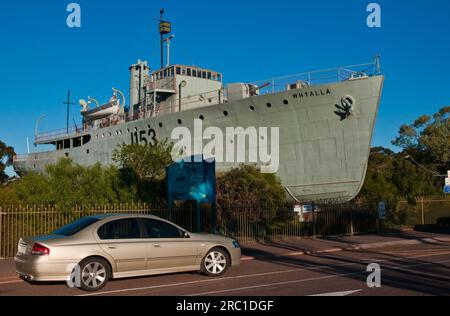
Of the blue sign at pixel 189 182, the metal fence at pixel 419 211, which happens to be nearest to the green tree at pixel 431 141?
the metal fence at pixel 419 211

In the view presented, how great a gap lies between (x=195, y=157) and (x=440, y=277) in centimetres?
1885

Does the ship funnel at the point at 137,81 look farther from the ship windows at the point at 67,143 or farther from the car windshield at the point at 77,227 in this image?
the car windshield at the point at 77,227

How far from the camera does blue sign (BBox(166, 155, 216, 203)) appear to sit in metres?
16.0

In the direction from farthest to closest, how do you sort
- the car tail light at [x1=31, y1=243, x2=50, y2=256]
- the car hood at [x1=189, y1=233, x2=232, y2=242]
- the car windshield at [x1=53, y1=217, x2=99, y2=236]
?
the car hood at [x1=189, y1=233, x2=232, y2=242], the car windshield at [x1=53, y1=217, x2=99, y2=236], the car tail light at [x1=31, y1=243, x2=50, y2=256]

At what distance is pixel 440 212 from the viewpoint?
89.9 feet

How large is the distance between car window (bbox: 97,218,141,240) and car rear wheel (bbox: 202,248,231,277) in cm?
169

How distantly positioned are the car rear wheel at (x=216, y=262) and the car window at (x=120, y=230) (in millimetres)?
A: 1690

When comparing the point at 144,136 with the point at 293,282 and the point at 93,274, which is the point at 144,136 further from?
the point at 293,282

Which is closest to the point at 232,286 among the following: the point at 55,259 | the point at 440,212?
the point at 55,259

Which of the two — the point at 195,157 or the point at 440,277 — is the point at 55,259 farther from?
the point at 195,157

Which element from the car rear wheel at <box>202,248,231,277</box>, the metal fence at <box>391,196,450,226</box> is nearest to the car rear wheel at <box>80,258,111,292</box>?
the car rear wheel at <box>202,248,231,277</box>

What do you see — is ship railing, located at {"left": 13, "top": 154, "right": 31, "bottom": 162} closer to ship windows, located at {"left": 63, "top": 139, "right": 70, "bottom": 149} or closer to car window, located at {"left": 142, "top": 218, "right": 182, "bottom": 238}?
ship windows, located at {"left": 63, "top": 139, "right": 70, "bottom": 149}

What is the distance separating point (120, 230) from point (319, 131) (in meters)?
16.3

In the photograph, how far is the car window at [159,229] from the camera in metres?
9.38
